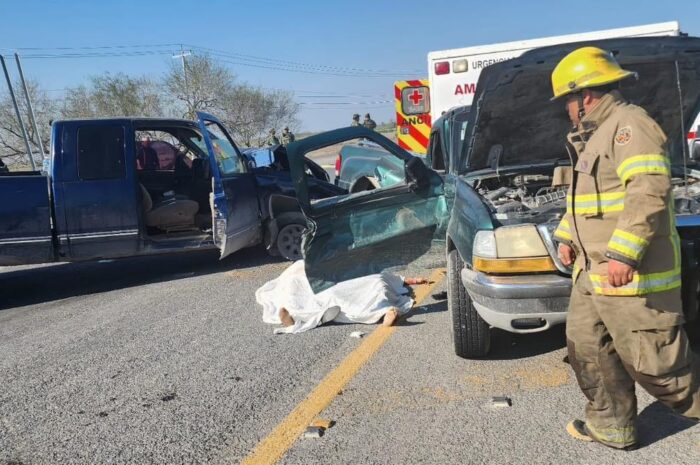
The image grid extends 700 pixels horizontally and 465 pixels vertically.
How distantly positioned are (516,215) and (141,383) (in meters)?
2.63

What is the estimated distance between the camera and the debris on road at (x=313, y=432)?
3156 millimetres

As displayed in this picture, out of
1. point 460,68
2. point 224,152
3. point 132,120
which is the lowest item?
point 224,152

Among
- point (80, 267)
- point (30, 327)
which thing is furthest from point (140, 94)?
point (30, 327)

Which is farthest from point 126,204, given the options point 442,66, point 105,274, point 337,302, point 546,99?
point 442,66

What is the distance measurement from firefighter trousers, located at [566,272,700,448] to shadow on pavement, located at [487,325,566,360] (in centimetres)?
112

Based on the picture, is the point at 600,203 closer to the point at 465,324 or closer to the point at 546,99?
the point at 465,324

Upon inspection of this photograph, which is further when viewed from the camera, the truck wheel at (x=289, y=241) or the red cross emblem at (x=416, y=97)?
the red cross emblem at (x=416, y=97)

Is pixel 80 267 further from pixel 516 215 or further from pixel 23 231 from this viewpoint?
pixel 516 215

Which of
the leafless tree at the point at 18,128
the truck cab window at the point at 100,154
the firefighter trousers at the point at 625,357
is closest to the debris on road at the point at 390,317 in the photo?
the firefighter trousers at the point at 625,357

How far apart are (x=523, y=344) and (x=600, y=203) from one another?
1815 mm

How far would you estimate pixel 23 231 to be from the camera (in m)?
6.56

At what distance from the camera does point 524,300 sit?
332 cm

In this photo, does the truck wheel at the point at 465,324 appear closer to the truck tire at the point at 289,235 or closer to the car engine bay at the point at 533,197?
the car engine bay at the point at 533,197

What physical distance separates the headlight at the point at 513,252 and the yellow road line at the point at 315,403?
45.8 inches
